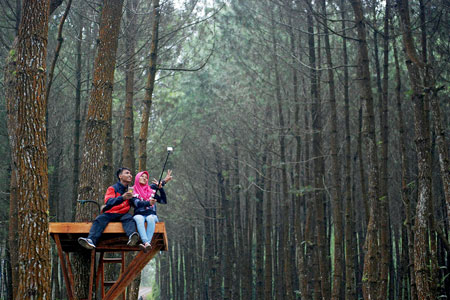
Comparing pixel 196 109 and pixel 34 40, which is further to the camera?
pixel 196 109

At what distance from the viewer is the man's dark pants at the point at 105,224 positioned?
18.6 ft

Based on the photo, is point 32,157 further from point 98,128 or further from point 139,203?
point 98,128

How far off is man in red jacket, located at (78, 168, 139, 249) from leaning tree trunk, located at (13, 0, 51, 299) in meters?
0.94

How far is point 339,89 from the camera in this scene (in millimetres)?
14641

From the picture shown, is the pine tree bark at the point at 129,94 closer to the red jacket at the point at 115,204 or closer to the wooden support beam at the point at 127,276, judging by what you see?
the red jacket at the point at 115,204

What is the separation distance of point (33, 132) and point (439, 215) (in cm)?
1402

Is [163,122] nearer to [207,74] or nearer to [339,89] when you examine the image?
[207,74]

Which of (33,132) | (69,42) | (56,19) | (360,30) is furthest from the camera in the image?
(69,42)

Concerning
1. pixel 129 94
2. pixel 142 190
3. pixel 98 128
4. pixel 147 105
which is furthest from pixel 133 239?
pixel 129 94

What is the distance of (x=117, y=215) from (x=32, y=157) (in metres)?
1.47

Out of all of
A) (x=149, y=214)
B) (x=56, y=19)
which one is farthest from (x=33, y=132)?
(x=56, y=19)

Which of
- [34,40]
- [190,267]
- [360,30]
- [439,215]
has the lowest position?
[190,267]

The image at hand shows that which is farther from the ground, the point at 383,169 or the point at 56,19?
the point at 56,19

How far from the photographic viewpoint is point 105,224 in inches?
228
